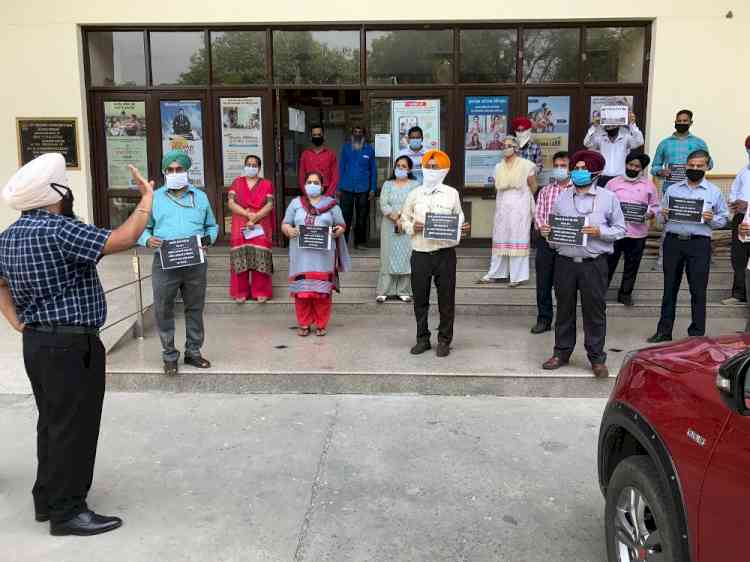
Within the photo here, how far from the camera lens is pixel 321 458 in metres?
4.51

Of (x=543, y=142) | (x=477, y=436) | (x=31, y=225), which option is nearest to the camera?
(x=31, y=225)

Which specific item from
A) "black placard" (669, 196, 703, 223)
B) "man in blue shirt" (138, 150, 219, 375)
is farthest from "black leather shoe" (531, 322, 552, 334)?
"man in blue shirt" (138, 150, 219, 375)

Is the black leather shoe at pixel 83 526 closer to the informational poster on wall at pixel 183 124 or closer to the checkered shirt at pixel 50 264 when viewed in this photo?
the checkered shirt at pixel 50 264

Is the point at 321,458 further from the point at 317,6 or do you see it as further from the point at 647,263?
Result: the point at 317,6

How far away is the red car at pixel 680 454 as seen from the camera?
2.13 m

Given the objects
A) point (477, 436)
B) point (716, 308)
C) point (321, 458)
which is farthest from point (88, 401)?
point (716, 308)

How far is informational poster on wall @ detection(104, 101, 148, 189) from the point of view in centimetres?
1020

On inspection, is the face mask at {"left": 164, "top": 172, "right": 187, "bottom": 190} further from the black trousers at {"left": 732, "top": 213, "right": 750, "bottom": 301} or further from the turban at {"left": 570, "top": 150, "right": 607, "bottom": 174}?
the black trousers at {"left": 732, "top": 213, "right": 750, "bottom": 301}

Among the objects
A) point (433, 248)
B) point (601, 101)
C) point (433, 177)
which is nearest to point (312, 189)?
point (433, 177)

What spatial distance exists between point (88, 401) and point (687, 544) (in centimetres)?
285

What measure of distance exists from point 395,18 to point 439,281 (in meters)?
5.06

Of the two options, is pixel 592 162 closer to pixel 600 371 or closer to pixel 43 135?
pixel 600 371

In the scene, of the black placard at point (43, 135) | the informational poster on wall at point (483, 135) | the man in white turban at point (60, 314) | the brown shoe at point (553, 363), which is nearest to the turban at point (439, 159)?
the brown shoe at point (553, 363)

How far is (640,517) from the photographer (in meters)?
2.73
